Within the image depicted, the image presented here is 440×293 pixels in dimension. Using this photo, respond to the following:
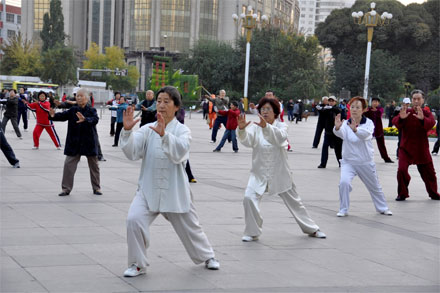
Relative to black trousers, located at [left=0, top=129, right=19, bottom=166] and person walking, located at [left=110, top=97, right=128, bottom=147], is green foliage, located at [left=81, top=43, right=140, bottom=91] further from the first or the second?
black trousers, located at [left=0, top=129, right=19, bottom=166]

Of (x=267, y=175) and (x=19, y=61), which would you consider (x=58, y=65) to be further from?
(x=267, y=175)

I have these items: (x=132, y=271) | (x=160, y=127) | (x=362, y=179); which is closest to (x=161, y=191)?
(x=160, y=127)

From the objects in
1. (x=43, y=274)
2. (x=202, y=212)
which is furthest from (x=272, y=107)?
(x=43, y=274)

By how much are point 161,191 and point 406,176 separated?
250 inches

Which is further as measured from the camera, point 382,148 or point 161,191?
point 382,148

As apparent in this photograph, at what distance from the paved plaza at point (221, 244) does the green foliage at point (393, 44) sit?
5578 centimetres

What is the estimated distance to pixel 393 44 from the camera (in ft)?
221

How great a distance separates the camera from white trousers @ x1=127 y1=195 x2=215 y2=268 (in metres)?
5.09

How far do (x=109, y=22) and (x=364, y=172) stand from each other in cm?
10550

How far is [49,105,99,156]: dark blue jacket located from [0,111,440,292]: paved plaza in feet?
2.20

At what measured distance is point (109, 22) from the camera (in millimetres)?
109812

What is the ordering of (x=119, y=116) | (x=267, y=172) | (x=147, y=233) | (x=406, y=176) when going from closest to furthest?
(x=147, y=233), (x=267, y=172), (x=406, y=176), (x=119, y=116)

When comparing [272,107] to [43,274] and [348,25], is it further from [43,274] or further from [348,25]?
[348,25]

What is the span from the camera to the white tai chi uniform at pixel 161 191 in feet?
16.7
